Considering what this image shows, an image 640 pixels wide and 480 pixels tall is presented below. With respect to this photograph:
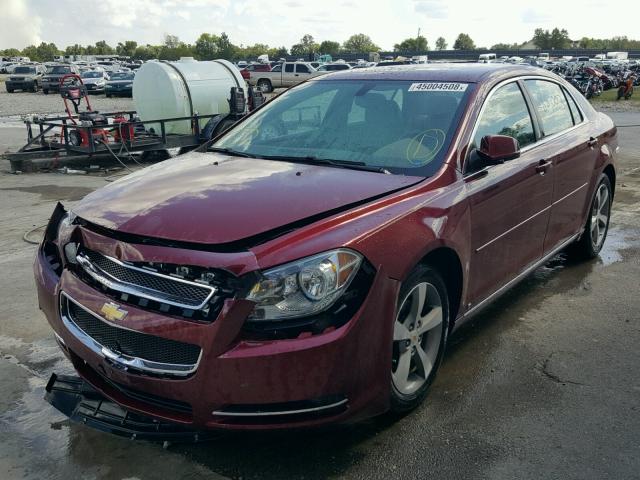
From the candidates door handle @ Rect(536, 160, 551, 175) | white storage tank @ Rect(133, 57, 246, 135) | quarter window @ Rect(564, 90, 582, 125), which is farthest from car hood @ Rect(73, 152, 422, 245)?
white storage tank @ Rect(133, 57, 246, 135)

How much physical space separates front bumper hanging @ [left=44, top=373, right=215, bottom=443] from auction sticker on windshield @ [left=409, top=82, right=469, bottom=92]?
98.8 inches

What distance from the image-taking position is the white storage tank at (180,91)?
13453 millimetres

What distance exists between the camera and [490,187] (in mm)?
3834

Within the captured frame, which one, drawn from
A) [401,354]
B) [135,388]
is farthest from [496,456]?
[135,388]

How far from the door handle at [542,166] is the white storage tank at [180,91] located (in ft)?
33.5

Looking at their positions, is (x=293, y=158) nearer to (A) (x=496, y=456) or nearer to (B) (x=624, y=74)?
(A) (x=496, y=456)

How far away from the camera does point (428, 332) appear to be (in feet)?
11.3

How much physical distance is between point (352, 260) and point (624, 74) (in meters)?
42.9

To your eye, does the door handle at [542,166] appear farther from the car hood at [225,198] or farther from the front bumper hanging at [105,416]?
the front bumper hanging at [105,416]

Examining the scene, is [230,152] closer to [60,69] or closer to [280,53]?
[60,69]

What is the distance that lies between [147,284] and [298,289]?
0.65 metres

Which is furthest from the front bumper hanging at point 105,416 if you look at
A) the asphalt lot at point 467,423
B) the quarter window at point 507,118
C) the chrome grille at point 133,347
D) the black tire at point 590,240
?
the black tire at point 590,240

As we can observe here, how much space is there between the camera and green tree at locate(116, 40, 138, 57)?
6033 inches

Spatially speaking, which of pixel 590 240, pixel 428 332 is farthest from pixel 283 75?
pixel 428 332
